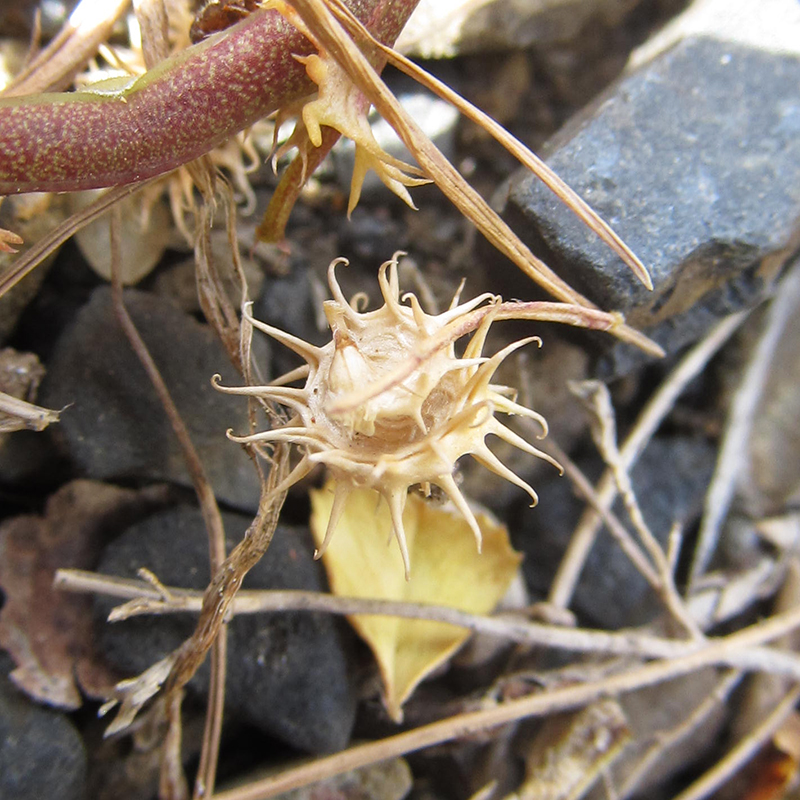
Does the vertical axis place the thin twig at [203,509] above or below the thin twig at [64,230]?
below

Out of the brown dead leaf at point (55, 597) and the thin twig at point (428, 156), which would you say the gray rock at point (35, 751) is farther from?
the thin twig at point (428, 156)

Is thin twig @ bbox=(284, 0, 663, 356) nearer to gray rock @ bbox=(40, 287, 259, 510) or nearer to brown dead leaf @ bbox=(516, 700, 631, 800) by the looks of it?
gray rock @ bbox=(40, 287, 259, 510)

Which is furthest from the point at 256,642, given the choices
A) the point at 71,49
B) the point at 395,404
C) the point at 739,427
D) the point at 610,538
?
the point at 739,427

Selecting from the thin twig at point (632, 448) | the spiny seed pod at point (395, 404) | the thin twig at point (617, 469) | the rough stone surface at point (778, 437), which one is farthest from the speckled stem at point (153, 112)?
the rough stone surface at point (778, 437)

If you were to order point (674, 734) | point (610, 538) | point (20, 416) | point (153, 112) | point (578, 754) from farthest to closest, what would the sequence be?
point (610, 538) < point (674, 734) < point (578, 754) < point (20, 416) < point (153, 112)

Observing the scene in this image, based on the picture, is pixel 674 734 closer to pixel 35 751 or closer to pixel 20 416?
pixel 35 751

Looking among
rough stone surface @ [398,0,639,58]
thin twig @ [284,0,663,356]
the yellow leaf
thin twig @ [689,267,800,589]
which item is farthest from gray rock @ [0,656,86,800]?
rough stone surface @ [398,0,639,58]
